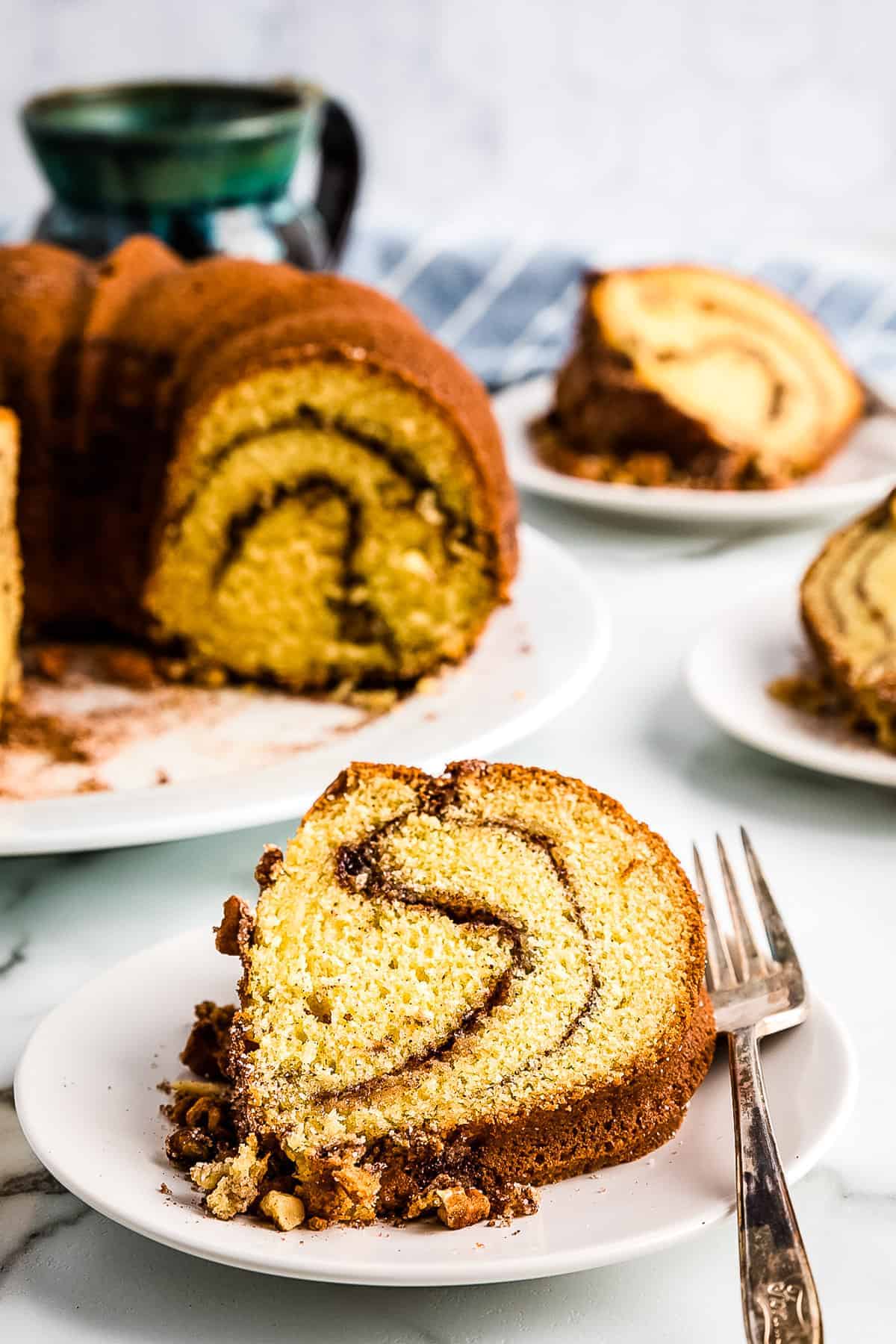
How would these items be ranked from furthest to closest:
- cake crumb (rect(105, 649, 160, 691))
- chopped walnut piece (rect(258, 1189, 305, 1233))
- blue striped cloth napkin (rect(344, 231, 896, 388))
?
blue striped cloth napkin (rect(344, 231, 896, 388)), cake crumb (rect(105, 649, 160, 691)), chopped walnut piece (rect(258, 1189, 305, 1233))

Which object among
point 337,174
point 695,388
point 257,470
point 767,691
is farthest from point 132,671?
point 337,174

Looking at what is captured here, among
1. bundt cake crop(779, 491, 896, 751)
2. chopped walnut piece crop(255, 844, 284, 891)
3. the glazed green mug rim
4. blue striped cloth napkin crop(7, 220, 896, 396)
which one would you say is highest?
the glazed green mug rim

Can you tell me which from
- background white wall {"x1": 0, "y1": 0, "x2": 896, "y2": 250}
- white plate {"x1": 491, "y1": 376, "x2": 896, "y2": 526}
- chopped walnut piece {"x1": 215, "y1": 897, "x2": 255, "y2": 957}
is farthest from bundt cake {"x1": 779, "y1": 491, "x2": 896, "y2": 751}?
background white wall {"x1": 0, "y1": 0, "x2": 896, "y2": 250}

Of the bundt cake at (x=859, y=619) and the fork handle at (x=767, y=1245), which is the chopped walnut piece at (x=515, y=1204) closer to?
the fork handle at (x=767, y=1245)

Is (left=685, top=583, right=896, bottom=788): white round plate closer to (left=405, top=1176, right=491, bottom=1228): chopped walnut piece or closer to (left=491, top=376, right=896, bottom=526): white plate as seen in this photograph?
(left=491, top=376, right=896, bottom=526): white plate

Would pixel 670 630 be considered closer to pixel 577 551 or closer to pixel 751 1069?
pixel 577 551

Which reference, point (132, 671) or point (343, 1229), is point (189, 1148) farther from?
point (132, 671)

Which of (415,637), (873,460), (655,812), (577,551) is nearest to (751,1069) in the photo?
(655,812)
